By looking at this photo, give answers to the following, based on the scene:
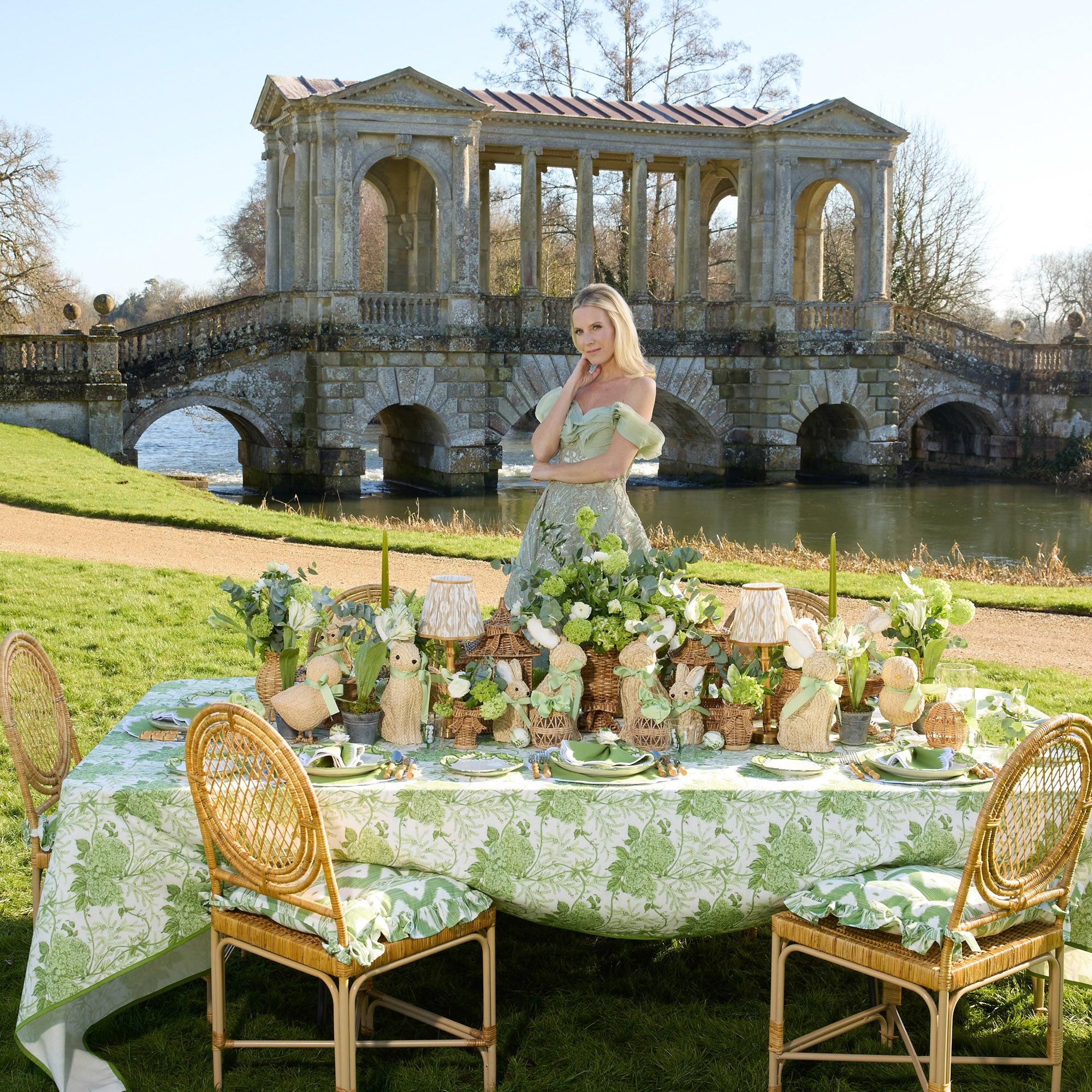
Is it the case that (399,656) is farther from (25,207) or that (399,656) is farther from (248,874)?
(25,207)

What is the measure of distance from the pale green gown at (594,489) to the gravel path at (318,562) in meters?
4.49

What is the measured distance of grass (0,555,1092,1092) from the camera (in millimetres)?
3646

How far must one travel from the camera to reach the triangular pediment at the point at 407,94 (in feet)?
68.7

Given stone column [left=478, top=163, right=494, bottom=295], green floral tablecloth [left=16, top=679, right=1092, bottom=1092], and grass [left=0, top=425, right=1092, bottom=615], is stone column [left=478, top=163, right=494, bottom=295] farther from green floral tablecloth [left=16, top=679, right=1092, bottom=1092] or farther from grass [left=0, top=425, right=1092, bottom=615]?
green floral tablecloth [left=16, top=679, right=1092, bottom=1092]

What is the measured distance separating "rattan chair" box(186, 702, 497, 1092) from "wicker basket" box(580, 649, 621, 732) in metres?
0.71

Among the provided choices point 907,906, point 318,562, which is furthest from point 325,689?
point 318,562

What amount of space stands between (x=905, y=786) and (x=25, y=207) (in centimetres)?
2976

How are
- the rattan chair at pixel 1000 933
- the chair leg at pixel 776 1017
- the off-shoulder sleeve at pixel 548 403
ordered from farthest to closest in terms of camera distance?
the off-shoulder sleeve at pixel 548 403, the chair leg at pixel 776 1017, the rattan chair at pixel 1000 933

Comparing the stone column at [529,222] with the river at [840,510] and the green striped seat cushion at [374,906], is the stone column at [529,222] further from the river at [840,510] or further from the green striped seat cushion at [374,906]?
the green striped seat cushion at [374,906]

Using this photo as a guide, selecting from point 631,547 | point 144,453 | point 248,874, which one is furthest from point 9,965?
point 144,453

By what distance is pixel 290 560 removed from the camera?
11.9 meters

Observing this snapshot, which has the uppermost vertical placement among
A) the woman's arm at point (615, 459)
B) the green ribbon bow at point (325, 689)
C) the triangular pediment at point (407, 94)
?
the triangular pediment at point (407, 94)

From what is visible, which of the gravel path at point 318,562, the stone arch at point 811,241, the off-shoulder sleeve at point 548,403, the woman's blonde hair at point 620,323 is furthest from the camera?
the stone arch at point 811,241

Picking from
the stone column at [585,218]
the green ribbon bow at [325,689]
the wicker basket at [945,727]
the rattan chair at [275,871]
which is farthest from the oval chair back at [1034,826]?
the stone column at [585,218]
